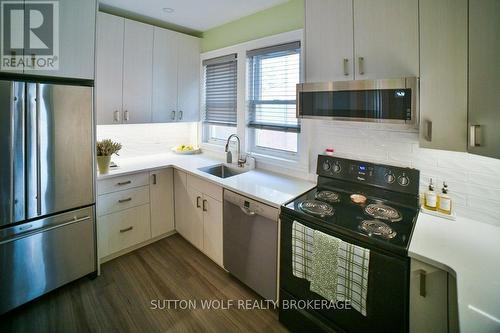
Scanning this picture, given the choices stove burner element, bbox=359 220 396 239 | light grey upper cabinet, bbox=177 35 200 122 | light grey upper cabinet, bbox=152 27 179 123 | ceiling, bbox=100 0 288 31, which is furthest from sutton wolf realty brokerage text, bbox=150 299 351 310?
ceiling, bbox=100 0 288 31

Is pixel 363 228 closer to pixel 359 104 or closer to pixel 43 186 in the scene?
pixel 359 104

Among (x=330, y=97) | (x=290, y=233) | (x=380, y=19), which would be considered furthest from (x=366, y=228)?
(x=380, y=19)

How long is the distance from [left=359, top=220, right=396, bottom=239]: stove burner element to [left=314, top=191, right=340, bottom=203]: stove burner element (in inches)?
14.0

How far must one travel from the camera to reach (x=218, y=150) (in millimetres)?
3312

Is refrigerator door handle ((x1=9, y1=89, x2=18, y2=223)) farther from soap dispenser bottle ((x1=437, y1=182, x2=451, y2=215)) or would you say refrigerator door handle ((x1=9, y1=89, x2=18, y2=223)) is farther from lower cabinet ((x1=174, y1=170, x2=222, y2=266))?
soap dispenser bottle ((x1=437, y1=182, x2=451, y2=215))

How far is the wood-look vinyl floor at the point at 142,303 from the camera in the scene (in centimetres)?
184

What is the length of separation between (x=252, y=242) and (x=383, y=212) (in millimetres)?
951

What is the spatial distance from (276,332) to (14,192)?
6.78 feet

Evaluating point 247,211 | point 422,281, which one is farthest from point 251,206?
point 422,281

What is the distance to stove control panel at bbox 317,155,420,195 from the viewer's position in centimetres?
171

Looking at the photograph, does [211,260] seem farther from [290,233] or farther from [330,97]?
[330,97]

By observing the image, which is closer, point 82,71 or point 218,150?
point 82,71

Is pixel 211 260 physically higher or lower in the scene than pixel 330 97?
lower

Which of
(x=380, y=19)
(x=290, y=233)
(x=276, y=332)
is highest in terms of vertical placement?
(x=380, y=19)
